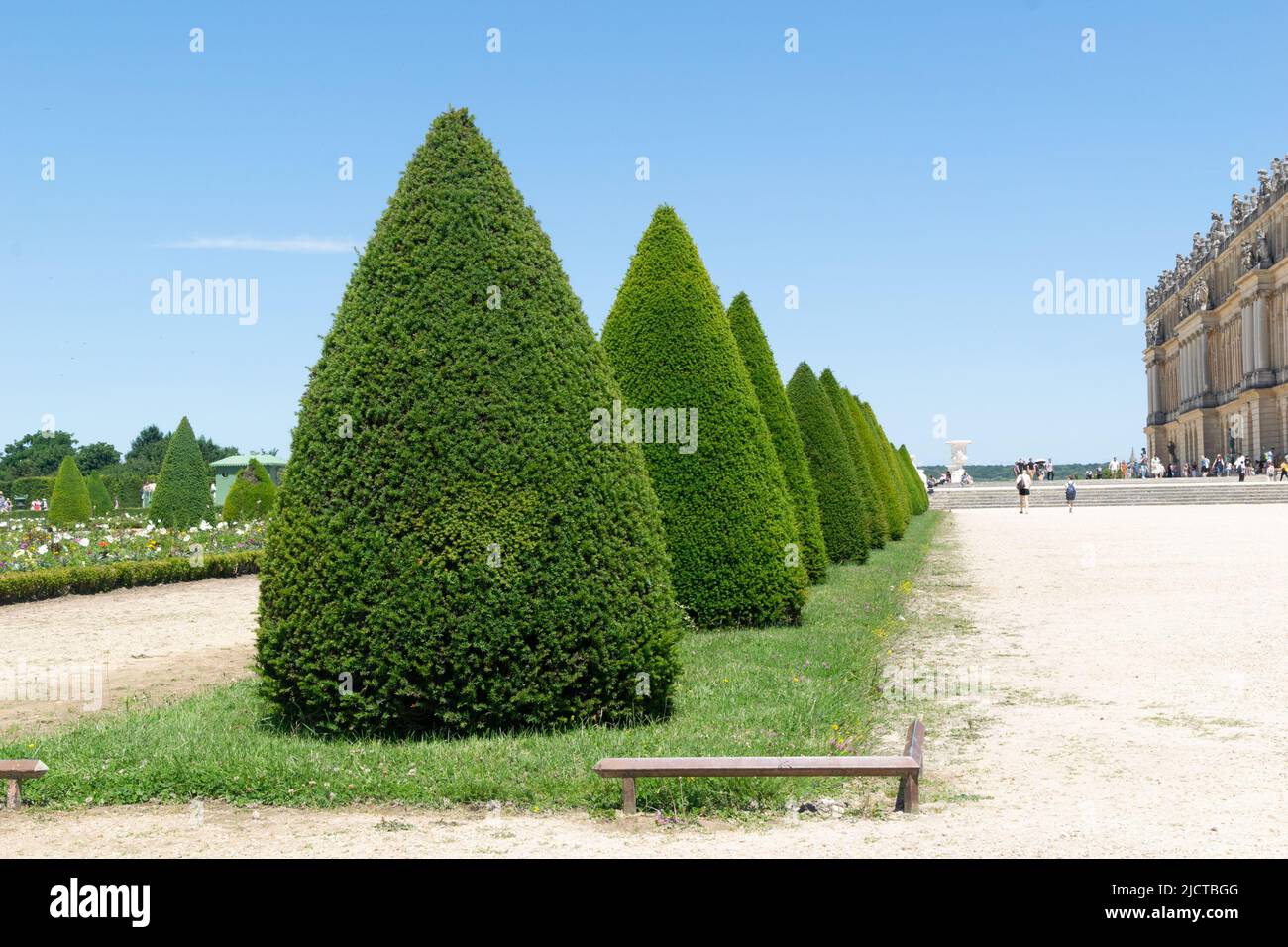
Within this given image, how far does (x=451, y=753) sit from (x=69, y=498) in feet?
105

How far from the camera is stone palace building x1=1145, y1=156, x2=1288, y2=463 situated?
75562 millimetres

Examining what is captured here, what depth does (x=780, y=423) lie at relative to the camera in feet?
45.0

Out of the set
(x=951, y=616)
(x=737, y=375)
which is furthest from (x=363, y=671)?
(x=951, y=616)

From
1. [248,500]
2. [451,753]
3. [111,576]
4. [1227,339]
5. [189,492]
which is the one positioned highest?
[1227,339]

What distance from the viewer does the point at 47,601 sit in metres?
16.6

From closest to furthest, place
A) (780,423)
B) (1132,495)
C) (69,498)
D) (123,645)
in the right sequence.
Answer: (123,645) → (780,423) → (69,498) → (1132,495)

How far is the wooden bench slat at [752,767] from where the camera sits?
17.0 ft

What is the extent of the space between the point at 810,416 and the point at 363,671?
40.1 feet

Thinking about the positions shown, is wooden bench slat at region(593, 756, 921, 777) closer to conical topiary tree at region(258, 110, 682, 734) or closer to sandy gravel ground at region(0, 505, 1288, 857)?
sandy gravel ground at region(0, 505, 1288, 857)

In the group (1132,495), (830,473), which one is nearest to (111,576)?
(830,473)

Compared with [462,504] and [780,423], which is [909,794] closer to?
[462,504]

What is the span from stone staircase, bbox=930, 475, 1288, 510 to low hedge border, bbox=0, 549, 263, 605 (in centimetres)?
3566

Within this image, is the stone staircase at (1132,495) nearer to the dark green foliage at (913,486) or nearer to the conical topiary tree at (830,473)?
the dark green foliage at (913,486)
